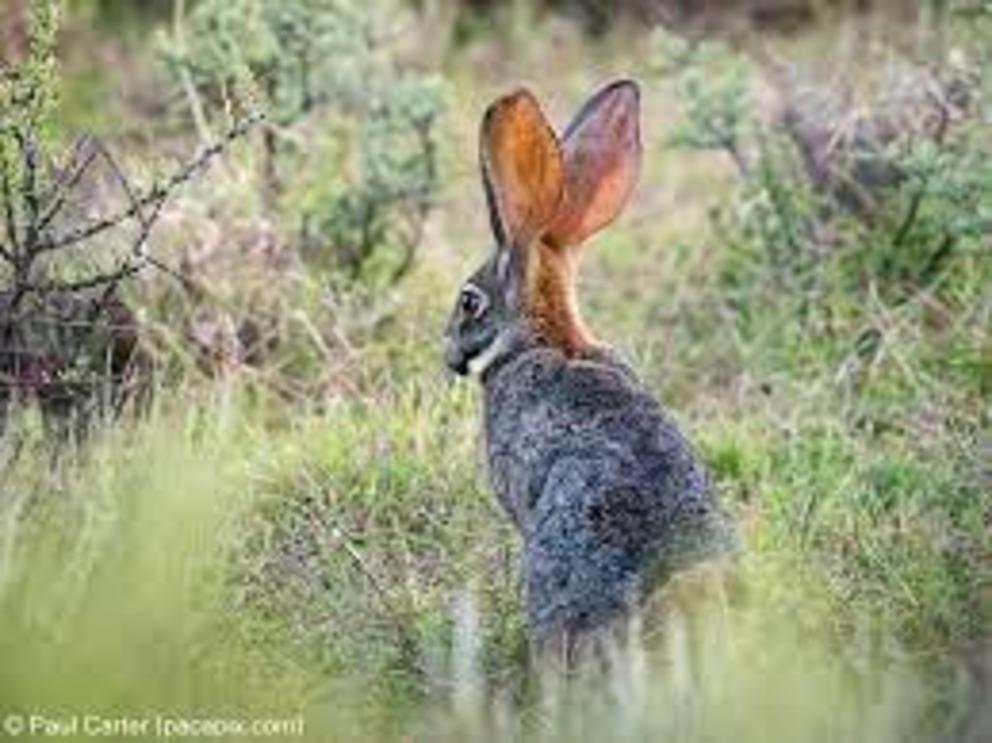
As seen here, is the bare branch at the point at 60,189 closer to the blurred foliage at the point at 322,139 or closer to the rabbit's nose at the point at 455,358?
the rabbit's nose at the point at 455,358

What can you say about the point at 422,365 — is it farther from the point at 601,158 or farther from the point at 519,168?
the point at 519,168

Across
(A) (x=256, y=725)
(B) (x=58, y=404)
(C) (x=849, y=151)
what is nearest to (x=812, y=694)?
(A) (x=256, y=725)

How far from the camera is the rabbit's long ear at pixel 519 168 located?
5.82 meters

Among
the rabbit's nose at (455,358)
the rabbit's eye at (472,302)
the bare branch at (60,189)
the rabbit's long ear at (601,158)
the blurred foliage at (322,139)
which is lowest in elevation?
the rabbit's nose at (455,358)

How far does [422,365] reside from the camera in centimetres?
744

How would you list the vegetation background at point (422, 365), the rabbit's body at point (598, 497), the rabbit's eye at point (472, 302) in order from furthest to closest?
the rabbit's eye at point (472, 302), the rabbit's body at point (598, 497), the vegetation background at point (422, 365)

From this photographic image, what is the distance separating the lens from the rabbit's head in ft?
19.2

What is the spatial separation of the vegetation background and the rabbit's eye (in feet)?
1.66

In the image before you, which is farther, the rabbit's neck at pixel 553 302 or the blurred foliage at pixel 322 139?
the blurred foliage at pixel 322 139

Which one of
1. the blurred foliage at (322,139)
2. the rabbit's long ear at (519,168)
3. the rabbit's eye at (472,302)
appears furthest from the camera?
the blurred foliage at (322,139)

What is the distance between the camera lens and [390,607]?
5.64 m

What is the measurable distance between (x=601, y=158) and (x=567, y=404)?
0.84m

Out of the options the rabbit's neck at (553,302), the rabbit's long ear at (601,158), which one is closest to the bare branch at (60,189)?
the rabbit's neck at (553,302)

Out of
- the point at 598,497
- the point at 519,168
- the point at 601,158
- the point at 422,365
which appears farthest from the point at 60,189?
the point at 422,365
